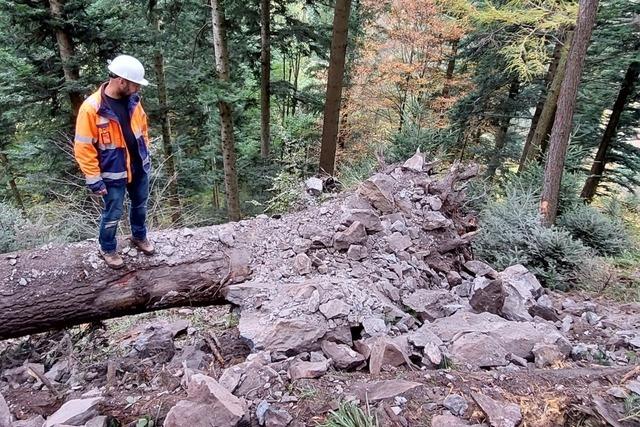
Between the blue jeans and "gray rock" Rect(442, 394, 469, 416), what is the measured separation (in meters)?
3.24

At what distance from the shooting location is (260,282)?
4.46 metres

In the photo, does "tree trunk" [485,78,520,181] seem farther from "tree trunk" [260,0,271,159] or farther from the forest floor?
the forest floor

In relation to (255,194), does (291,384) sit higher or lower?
higher

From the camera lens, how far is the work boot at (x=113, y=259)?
13.4 feet

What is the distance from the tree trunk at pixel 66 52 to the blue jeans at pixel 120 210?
5399mm

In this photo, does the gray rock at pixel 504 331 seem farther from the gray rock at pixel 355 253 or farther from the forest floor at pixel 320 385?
the gray rock at pixel 355 253

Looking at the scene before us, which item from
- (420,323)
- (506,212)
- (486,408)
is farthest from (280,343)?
(506,212)

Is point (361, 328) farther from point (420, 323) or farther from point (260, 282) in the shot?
point (260, 282)

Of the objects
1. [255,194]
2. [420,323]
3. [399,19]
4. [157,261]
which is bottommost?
[255,194]

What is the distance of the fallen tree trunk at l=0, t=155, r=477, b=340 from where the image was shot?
3.97m

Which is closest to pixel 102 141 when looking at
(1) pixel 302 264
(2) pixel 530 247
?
(1) pixel 302 264

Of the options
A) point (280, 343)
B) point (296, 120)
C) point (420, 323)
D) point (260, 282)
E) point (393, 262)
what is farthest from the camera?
point (296, 120)

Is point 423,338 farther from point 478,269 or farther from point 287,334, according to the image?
point 478,269

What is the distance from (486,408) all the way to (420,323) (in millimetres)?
1577
